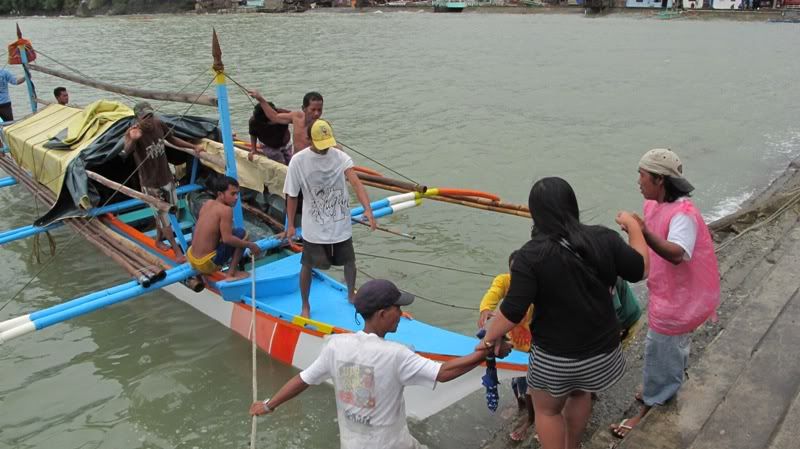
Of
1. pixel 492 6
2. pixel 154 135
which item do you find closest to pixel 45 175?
pixel 154 135

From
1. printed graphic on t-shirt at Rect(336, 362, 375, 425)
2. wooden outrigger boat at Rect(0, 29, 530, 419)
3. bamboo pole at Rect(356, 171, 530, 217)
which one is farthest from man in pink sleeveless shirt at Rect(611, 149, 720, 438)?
bamboo pole at Rect(356, 171, 530, 217)

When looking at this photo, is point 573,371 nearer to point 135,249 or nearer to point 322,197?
point 322,197

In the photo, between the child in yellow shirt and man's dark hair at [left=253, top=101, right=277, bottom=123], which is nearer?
the child in yellow shirt

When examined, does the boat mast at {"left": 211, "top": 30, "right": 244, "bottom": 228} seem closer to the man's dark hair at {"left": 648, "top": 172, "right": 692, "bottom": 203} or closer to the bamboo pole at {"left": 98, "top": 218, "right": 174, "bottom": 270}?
the bamboo pole at {"left": 98, "top": 218, "right": 174, "bottom": 270}

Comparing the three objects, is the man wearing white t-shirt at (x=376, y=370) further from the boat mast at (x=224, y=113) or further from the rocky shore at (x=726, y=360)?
the boat mast at (x=224, y=113)

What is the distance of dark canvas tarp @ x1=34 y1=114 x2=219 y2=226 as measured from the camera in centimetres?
726

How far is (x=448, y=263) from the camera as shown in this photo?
27.8 ft

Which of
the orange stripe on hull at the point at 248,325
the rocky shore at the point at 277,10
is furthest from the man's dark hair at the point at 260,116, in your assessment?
the rocky shore at the point at 277,10

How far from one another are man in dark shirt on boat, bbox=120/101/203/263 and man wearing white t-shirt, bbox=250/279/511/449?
431cm

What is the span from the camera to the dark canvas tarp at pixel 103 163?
726cm

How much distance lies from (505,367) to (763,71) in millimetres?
25508

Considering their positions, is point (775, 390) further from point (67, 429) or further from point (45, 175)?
point (45, 175)

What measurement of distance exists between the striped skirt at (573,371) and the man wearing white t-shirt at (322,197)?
88.3 inches

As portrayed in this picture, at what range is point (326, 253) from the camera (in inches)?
198
